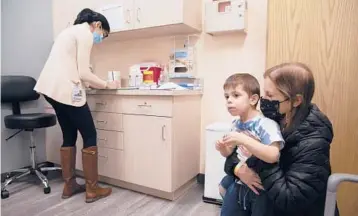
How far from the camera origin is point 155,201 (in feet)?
6.01

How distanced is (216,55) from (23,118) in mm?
1660

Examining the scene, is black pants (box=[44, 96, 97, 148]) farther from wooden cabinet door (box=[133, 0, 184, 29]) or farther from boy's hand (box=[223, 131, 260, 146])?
boy's hand (box=[223, 131, 260, 146])

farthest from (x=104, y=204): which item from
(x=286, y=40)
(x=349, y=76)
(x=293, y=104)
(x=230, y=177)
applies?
(x=349, y=76)

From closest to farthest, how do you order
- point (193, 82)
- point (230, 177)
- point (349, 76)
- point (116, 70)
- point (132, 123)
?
1. point (230, 177)
2. point (349, 76)
3. point (132, 123)
4. point (193, 82)
5. point (116, 70)

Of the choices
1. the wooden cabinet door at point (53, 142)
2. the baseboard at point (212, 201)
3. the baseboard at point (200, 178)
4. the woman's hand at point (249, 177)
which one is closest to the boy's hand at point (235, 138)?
the woman's hand at point (249, 177)

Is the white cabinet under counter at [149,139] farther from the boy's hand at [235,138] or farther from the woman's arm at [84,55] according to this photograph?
the boy's hand at [235,138]

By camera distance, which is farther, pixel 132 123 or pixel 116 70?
pixel 116 70

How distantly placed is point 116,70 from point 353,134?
208cm

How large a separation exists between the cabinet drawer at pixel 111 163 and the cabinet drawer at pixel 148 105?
372mm

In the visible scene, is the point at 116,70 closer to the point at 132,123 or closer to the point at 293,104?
the point at 132,123

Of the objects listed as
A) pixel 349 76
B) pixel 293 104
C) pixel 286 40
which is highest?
pixel 286 40

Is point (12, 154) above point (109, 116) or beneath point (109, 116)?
beneath

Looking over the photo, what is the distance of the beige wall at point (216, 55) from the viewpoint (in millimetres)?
1927

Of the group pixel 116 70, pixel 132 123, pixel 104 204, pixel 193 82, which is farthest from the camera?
pixel 116 70
